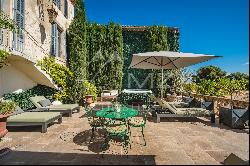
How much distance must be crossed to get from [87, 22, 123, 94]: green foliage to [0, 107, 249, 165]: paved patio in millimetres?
9118

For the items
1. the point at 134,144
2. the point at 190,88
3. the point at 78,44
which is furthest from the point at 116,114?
the point at 78,44

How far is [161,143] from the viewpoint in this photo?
5.90 meters

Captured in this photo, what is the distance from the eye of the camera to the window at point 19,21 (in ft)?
31.3

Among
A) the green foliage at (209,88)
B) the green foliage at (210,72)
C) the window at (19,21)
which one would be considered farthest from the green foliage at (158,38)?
the green foliage at (210,72)

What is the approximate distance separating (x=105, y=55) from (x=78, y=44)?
6.54 feet

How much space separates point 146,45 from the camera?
1783cm

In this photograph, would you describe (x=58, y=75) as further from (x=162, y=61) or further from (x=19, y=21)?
(x=162, y=61)

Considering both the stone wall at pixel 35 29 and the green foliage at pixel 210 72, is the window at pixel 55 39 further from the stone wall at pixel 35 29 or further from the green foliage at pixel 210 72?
the green foliage at pixel 210 72

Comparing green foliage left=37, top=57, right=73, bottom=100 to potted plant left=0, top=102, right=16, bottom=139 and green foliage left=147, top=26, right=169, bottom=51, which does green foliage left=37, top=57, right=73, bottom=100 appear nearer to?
potted plant left=0, top=102, right=16, bottom=139

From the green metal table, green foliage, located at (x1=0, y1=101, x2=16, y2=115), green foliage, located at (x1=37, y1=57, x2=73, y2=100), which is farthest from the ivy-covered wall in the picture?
green foliage, located at (x1=0, y1=101, x2=16, y2=115)

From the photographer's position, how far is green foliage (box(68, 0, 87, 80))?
16641 millimetres

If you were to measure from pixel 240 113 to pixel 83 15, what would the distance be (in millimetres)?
12778

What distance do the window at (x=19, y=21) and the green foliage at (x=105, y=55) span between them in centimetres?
724

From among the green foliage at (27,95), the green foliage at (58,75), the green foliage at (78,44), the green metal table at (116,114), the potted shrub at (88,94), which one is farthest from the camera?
the green foliage at (78,44)
